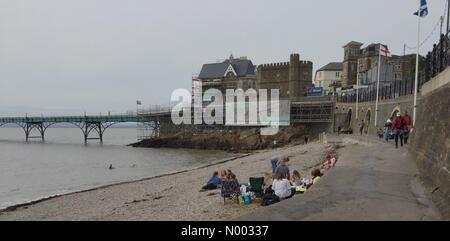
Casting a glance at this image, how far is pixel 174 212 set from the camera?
12062 millimetres

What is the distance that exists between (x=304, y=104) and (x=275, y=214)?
167 ft

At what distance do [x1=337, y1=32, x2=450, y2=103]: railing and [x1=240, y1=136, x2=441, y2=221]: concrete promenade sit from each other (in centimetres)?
399

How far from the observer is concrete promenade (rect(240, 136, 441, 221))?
6.27 m

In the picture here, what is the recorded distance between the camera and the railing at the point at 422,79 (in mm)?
12220

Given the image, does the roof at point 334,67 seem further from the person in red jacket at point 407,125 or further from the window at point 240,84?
the person in red jacket at point 407,125

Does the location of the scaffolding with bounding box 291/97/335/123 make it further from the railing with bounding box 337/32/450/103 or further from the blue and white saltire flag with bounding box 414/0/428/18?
the blue and white saltire flag with bounding box 414/0/428/18

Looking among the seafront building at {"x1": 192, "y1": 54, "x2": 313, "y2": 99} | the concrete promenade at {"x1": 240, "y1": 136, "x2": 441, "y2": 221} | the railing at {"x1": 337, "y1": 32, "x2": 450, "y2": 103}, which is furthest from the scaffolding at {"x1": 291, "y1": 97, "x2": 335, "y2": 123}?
the concrete promenade at {"x1": 240, "y1": 136, "x2": 441, "y2": 221}

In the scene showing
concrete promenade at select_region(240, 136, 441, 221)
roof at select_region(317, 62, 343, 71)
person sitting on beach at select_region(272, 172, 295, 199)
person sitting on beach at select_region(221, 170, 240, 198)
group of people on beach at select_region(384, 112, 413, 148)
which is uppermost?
roof at select_region(317, 62, 343, 71)

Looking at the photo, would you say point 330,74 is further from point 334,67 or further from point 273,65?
point 273,65

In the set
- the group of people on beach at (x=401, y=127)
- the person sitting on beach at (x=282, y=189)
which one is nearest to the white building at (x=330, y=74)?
the group of people on beach at (x=401, y=127)

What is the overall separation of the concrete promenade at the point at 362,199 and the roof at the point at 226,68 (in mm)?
70499

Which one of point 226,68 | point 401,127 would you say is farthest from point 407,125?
point 226,68
